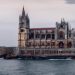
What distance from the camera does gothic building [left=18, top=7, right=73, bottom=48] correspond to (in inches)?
4456

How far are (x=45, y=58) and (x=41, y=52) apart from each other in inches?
128

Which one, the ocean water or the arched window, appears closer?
the ocean water

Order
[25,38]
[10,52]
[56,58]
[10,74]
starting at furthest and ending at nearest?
[10,52]
[25,38]
[56,58]
[10,74]

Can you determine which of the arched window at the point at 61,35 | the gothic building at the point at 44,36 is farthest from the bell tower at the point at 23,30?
the arched window at the point at 61,35

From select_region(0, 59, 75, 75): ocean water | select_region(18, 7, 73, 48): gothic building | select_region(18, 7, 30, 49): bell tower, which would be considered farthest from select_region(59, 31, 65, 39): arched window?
select_region(0, 59, 75, 75): ocean water

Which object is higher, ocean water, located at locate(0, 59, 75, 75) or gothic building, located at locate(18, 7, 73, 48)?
gothic building, located at locate(18, 7, 73, 48)

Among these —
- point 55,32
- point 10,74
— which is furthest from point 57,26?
point 10,74

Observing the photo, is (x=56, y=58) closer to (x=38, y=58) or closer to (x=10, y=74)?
(x=38, y=58)

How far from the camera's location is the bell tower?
114 meters

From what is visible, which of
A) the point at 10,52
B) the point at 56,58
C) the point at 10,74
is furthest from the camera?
the point at 10,52

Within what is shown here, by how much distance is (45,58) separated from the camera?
108312 mm

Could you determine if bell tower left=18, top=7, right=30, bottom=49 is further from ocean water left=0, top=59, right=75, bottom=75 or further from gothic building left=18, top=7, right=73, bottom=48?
ocean water left=0, top=59, right=75, bottom=75

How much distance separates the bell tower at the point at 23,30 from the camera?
114 m

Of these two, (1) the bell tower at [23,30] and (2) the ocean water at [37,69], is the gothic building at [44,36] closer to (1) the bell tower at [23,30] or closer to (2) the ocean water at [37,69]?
(1) the bell tower at [23,30]
